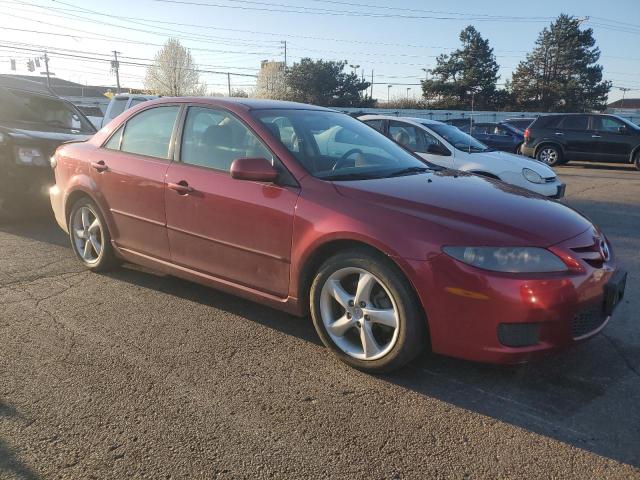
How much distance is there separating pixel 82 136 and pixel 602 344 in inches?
269

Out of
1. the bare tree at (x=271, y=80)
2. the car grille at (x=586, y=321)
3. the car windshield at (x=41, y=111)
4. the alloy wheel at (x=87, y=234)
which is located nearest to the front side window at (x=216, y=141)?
the alloy wheel at (x=87, y=234)

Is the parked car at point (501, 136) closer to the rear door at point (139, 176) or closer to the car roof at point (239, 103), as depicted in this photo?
the car roof at point (239, 103)

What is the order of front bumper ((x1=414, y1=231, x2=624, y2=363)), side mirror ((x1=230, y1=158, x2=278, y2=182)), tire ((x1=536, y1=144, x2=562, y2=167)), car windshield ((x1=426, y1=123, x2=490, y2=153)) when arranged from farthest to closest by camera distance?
1. tire ((x1=536, y1=144, x2=562, y2=167))
2. car windshield ((x1=426, y1=123, x2=490, y2=153))
3. side mirror ((x1=230, y1=158, x2=278, y2=182))
4. front bumper ((x1=414, y1=231, x2=624, y2=363))

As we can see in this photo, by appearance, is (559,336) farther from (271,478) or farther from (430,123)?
(430,123)

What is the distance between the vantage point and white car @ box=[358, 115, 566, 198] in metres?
7.84

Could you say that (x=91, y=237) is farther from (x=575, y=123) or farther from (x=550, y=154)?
(x=575, y=123)

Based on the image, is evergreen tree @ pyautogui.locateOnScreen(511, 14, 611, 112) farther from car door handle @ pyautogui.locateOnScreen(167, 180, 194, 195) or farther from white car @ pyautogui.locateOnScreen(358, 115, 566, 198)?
car door handle @ pyautogui.locateOnScreen(167, 180, 194, 195)

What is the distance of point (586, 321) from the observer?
2.89m

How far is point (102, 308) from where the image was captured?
4.06m

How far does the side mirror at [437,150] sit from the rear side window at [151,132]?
15.8 feet

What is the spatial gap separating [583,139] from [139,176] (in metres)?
15.2

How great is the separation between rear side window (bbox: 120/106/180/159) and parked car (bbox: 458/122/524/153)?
16357mm

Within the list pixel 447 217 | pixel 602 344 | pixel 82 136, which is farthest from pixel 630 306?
pixel 82 136

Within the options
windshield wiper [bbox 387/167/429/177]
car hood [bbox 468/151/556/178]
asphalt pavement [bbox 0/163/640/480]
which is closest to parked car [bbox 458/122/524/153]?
car hood [bbox 468/151/556/178]
